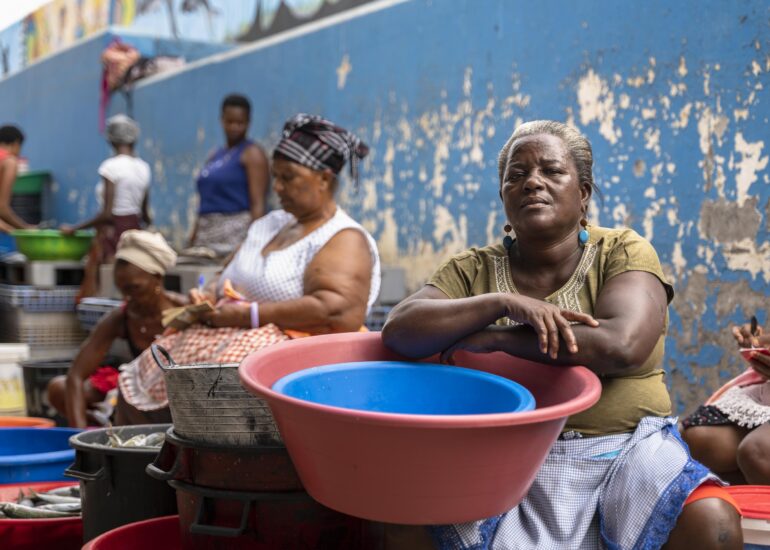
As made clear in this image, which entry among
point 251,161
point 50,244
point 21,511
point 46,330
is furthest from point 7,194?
point 21,511

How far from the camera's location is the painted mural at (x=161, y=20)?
10.0m

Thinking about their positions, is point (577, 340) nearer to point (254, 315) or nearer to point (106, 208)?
point (254, 315)

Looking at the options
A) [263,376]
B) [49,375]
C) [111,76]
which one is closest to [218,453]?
[263,376]

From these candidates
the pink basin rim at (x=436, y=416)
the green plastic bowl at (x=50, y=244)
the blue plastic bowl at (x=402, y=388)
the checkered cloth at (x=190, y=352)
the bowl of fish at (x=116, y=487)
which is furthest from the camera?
the green plastic bowl at (x=50, y=244)

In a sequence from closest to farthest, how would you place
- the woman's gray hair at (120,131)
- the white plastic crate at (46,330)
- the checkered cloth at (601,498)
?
the checkered cloth at (601,498)
the white plastic crate at (46,330)
the woman's gray hair at (120,131)

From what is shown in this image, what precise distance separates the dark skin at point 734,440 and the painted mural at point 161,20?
6.61 meters

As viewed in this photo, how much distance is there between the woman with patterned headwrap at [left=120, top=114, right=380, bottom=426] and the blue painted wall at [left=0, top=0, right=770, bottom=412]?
148 centimetres

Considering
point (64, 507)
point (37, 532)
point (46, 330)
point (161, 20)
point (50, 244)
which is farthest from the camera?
point (161, 20)

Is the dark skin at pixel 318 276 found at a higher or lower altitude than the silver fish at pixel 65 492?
higher

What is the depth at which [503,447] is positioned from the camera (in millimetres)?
1744

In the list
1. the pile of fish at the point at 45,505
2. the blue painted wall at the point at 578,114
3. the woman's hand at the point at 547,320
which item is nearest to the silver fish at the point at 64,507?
the pile of fish at the point at 45,505

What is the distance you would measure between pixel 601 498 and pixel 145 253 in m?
2.69

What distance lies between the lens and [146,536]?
2639 mm

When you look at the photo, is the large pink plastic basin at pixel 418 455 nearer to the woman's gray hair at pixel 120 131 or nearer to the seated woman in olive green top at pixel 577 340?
the seated woman in olive green top at pixel 577 340
